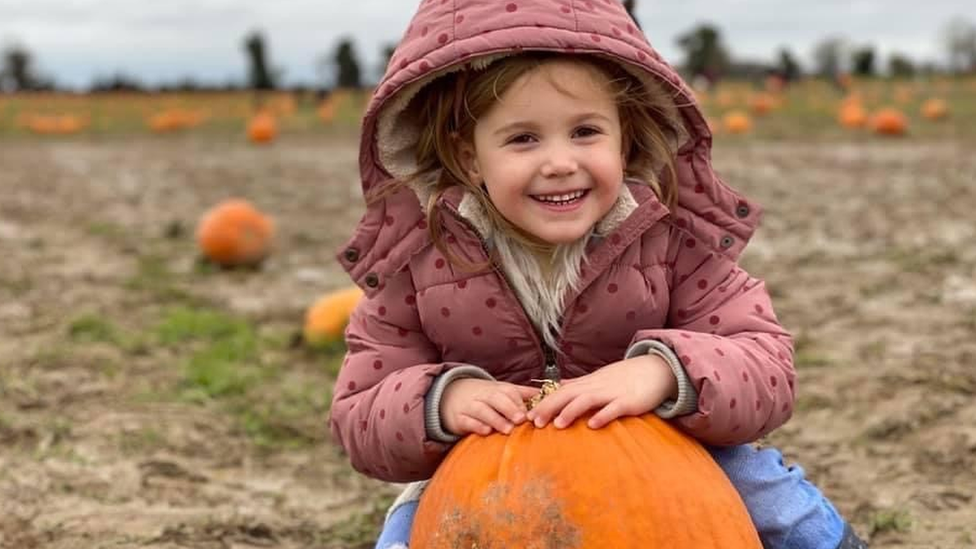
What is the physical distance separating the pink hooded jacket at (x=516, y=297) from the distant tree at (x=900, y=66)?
134 feet

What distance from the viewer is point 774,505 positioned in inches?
99.0

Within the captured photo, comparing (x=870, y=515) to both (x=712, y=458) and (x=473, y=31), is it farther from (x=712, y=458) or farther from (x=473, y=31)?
(x=473, y=31)

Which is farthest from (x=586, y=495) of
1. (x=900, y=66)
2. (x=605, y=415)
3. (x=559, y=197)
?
(x=900, y=66)

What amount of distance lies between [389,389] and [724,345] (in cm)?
70

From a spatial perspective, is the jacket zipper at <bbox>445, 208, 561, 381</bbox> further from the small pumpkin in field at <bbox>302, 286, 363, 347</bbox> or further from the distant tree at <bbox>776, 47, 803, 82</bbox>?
the distant tree at <bbox>776, 47, 803, 82</bbox>

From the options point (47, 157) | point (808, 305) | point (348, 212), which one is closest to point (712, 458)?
point (808, 305)

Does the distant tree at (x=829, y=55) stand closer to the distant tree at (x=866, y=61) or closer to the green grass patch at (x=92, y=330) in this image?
the distant tree at (x=866, y=61)

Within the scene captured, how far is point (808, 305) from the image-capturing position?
6.01m

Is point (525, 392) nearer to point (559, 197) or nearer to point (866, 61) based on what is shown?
point (559, 197)

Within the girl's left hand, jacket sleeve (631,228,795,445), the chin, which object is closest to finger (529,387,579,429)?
the girl's left hand

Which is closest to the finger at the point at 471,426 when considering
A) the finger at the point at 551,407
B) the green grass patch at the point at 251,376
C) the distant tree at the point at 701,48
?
the finger at the point at 551,407

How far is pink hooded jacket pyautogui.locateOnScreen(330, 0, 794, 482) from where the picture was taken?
7.61ft

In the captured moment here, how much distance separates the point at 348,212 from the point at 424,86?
7379 mm

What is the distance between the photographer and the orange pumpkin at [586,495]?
2.15 meters
